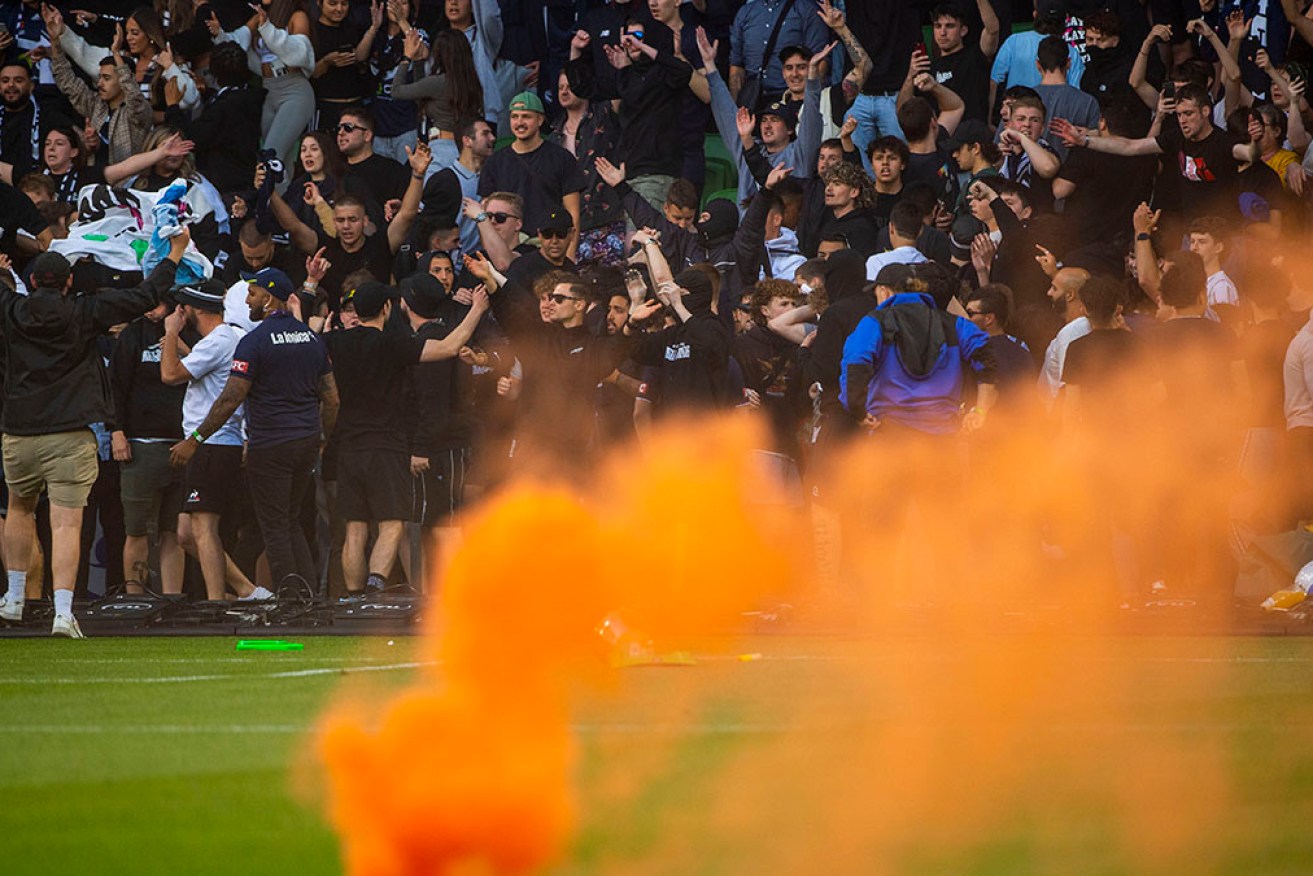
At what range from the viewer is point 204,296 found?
13.5 metres

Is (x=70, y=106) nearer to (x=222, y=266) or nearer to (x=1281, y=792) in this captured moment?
(x=222, y=266)

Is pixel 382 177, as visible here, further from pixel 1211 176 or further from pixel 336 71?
pixel 1211 176

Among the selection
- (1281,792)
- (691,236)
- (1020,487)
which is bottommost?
(1281,792)

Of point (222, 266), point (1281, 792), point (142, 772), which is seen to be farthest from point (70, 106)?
point (1281, 792)

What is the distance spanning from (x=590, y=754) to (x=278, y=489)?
7.32 meters

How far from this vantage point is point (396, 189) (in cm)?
1705

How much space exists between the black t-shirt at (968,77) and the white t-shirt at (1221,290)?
11.9 feet

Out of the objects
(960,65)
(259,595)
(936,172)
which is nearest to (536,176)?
(936,172)

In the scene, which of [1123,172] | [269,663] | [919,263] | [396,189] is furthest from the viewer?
[396,189]

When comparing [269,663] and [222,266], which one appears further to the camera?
[222,266]

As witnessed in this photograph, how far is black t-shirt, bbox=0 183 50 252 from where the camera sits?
15.4 m

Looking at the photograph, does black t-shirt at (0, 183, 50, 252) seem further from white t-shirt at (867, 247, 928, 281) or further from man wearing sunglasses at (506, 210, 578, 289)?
white t-shirt at (867, 247, 928, 281)

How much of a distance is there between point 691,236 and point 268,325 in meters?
4.13

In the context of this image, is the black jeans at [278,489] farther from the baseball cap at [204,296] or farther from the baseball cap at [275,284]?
the baseball cap at [204,296]
